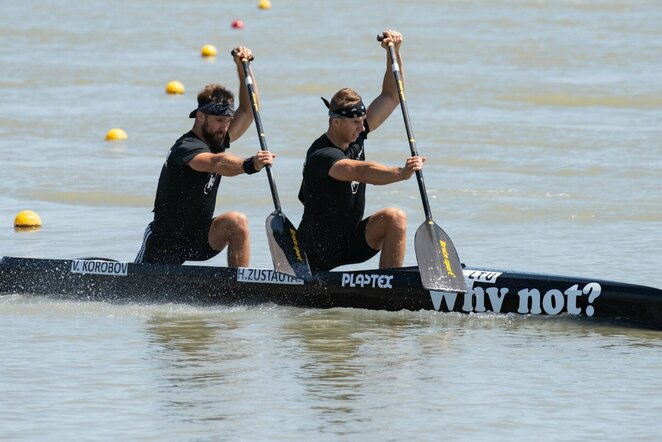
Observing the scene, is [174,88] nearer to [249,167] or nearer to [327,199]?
[327,199]

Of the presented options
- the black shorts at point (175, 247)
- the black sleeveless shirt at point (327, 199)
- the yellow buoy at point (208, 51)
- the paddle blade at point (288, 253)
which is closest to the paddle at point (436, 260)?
the black sleeveless shirt at point (327, 199)

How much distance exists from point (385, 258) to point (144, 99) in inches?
464

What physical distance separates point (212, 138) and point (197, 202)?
0.43m

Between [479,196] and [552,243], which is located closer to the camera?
[552,243]

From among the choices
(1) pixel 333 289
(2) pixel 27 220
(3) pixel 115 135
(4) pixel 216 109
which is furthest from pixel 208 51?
(1) pixel 333 289

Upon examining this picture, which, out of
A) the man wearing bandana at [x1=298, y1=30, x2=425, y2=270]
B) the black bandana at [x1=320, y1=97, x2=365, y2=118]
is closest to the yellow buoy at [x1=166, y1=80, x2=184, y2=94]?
the man wearing bandana at [x1=298, y1=30, x2=425, y2=270]

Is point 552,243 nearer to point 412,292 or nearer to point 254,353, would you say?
point 412,292

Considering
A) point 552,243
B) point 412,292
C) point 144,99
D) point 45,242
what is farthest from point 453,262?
point 144,99

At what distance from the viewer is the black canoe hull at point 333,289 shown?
863 centimetres

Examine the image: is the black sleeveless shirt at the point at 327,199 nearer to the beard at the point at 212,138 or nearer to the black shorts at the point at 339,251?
the black shorts at the point at 339,251

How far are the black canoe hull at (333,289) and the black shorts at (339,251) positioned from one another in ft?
0.51

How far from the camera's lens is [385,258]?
930 cm

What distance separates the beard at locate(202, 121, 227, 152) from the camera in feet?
31.1

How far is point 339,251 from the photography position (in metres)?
9.38
